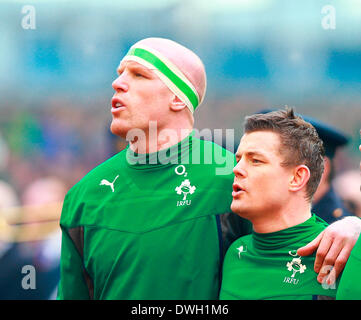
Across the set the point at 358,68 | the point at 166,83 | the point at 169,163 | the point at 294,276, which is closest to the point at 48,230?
the point at 169,163

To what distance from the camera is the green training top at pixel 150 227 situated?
2123 millimetres

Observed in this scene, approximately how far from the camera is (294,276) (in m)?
1.95

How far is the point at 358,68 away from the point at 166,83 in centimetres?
87

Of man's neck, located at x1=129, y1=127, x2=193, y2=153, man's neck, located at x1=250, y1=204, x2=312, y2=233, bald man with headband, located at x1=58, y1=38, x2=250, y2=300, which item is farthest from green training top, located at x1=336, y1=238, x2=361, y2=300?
man's neck, located at x1=129, y1=127, x2=193, y2=153

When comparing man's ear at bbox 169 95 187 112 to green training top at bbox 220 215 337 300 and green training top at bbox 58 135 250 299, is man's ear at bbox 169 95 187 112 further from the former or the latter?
green training top at bbox 220 215 337 300

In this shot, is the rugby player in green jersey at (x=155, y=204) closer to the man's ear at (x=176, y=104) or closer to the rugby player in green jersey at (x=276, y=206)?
the man's ear at (x=176, y=104)

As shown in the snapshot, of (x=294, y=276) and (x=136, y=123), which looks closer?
(x=294, y=276)

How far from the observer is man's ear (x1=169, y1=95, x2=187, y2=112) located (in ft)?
7.27

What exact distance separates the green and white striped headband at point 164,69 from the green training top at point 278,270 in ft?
2.13

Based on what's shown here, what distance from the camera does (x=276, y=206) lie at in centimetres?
200

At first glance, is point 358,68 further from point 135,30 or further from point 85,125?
point 85,125

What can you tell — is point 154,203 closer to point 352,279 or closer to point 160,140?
point 160,140

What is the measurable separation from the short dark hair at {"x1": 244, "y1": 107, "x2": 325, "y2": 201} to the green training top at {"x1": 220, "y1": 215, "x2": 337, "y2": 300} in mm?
157

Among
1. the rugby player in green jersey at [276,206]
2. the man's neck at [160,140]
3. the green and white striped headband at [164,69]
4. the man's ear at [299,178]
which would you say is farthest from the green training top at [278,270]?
the green and white striped headband at [164,69]
